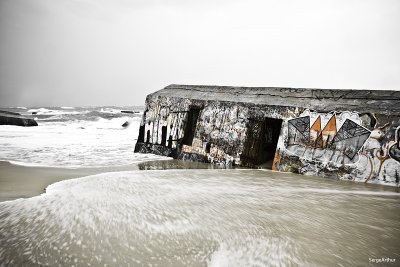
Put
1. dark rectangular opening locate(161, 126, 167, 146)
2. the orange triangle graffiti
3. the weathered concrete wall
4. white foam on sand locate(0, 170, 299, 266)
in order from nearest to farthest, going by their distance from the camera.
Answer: white foam on sand locate(0, 170, 299, 266) → the weathered concrete wall → the orange triangle graffiti → dark rectangular opening locate(161, 126, 167, 146)

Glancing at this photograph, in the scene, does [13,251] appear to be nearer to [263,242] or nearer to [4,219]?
[4,219]

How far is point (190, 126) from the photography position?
659cm

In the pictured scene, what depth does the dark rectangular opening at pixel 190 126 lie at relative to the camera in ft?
20.9

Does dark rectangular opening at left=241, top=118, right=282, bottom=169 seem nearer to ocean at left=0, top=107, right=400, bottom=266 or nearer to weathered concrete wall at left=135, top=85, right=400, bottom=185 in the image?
weathered concrete wall at left=135, top=85, right=400, bottom=185

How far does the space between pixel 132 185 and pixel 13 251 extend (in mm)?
1689

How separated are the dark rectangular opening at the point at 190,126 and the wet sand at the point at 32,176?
145 cm

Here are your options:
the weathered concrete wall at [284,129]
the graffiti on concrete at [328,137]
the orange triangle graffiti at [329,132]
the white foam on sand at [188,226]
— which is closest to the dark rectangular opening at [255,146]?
the weathered concrete wall at [284,129]

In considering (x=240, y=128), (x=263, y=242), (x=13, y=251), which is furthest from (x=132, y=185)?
(x=240, y=128)

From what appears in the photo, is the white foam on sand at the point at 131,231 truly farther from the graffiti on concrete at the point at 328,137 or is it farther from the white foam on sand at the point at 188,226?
the graffiti on concrete at the point at 328,137

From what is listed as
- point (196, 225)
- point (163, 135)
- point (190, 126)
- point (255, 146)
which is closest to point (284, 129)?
point (255, 146)

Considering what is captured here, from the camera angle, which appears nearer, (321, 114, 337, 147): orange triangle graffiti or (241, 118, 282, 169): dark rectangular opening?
(321, 114, 337, 147): orange triangle graffiti

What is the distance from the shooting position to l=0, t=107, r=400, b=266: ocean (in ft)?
5.32

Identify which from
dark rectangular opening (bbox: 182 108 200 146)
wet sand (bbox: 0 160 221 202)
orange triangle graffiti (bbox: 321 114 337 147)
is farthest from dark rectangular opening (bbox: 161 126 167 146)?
orange triangle graffiti (bbox: 321 114 337 147)

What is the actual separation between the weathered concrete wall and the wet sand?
4.68ft
